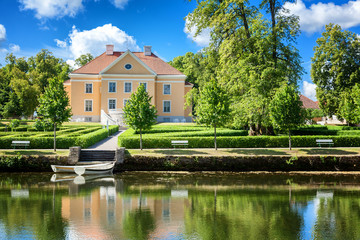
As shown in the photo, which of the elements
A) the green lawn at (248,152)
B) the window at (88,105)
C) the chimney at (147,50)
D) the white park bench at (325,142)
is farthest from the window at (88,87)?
the white park bench at (325,142)

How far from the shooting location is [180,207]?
33.6 feet

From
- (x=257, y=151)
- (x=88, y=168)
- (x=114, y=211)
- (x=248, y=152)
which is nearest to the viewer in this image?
(x=114, y=211)

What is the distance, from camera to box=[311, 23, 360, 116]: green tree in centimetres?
3672

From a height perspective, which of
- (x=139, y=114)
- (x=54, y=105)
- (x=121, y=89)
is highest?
(x=121, y=89)

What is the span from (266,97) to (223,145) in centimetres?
493

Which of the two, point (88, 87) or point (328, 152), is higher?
point (88, 87)

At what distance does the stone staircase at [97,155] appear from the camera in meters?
17.9

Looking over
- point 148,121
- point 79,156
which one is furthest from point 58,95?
point 148,121

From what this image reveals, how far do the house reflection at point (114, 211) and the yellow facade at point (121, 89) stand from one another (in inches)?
1271

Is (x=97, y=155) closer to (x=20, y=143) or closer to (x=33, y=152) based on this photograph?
(x=33, y=152)

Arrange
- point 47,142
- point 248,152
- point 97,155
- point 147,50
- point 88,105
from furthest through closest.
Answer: point 147,50, point 88,105, point 47,142, point 248,152, point 97,155

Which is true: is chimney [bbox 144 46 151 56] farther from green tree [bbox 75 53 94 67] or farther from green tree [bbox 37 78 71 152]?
green tree [bbox 37 78 71 152]

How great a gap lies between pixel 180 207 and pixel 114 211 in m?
2.16

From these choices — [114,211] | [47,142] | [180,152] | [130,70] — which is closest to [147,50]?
[130,70]
